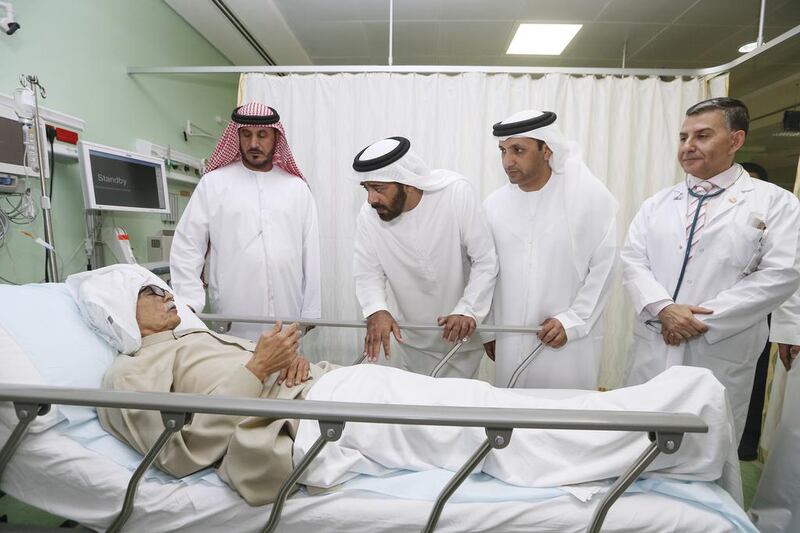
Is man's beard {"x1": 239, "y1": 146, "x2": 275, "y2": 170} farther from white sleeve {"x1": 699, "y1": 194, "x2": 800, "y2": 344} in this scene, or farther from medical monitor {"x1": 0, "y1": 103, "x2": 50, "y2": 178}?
white sleeve {"x1": 699, "y1": 194, "x2": 800, "y2": 344}

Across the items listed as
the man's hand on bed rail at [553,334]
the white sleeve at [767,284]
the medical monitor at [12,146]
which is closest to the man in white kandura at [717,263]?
the white sleeve at [767,284]

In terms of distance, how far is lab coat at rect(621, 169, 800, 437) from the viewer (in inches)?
77.3

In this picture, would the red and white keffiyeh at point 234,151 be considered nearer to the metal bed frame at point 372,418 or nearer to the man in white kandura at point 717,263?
the metal bed frame at point 372,418

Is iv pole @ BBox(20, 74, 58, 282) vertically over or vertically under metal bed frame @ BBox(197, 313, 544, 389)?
over

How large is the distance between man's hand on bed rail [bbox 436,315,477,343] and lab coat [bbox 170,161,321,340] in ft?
2.78

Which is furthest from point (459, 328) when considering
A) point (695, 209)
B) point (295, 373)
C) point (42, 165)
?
point (42, 165)

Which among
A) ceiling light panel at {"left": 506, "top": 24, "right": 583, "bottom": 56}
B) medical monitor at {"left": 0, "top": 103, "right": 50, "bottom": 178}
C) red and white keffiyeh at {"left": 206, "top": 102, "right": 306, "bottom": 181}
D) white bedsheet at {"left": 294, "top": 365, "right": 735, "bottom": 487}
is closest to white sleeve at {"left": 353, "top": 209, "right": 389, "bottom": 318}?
red and white keffiyeh at {"left": 206, "top": 102, "right": 306, "bottom": 181}

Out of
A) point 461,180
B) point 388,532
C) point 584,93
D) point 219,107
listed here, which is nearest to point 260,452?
point 388,532

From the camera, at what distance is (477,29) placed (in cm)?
397

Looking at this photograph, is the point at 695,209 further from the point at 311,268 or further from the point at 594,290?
the point at 311,268

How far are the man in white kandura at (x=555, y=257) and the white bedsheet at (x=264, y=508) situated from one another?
0.97m

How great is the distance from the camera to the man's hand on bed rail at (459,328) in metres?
2.10

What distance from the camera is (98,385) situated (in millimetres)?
1549

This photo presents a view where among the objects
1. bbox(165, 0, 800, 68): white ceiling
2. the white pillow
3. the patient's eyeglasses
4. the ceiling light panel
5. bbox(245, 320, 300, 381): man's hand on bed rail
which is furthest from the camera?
the ceiling light panel
